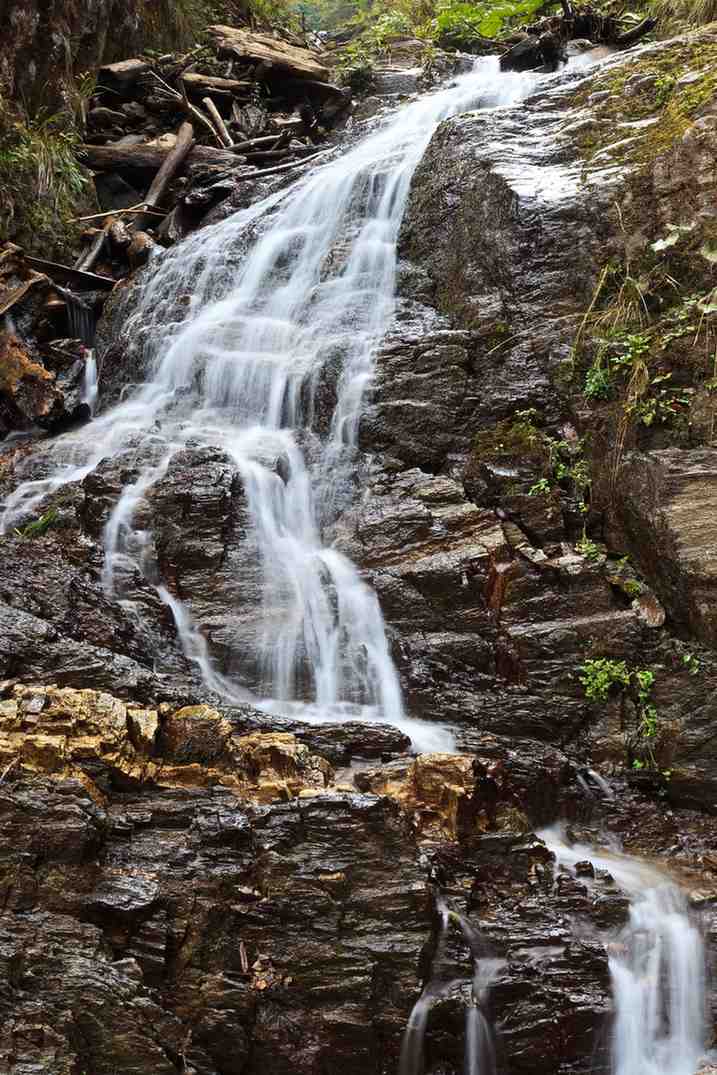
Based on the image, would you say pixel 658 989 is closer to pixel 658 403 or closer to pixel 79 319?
pixel 658 403

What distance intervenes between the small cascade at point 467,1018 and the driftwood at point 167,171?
479 inches

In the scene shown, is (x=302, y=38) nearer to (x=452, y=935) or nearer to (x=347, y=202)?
(x=347, y=202)

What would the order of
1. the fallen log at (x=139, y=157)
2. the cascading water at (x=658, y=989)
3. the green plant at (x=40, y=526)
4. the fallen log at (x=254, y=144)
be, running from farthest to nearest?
the fallen log at (x=254, y=144)
the fallen log at (x=139, y=157)
the green plant at (x=40, y=526)
the cascading water at (x=658, y=989)

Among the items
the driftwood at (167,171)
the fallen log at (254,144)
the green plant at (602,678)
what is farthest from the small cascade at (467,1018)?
the fallen log at (254,144)

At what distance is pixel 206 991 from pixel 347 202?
31.7 ft

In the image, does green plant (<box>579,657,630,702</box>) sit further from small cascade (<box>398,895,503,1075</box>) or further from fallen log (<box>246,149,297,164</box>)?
fallen log (<box>246,149,297,164</box>)

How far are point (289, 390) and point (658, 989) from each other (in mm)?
6192

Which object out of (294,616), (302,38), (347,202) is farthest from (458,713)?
(302,38)

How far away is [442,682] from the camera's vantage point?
6.24 metres

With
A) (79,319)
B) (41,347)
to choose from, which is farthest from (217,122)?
(41,347)

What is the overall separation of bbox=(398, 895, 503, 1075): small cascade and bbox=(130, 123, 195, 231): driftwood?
1217cm

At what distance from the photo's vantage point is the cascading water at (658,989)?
392 cm

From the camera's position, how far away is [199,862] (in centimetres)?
391

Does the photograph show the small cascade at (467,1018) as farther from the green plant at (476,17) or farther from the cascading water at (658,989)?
the green plant at (476,17)
